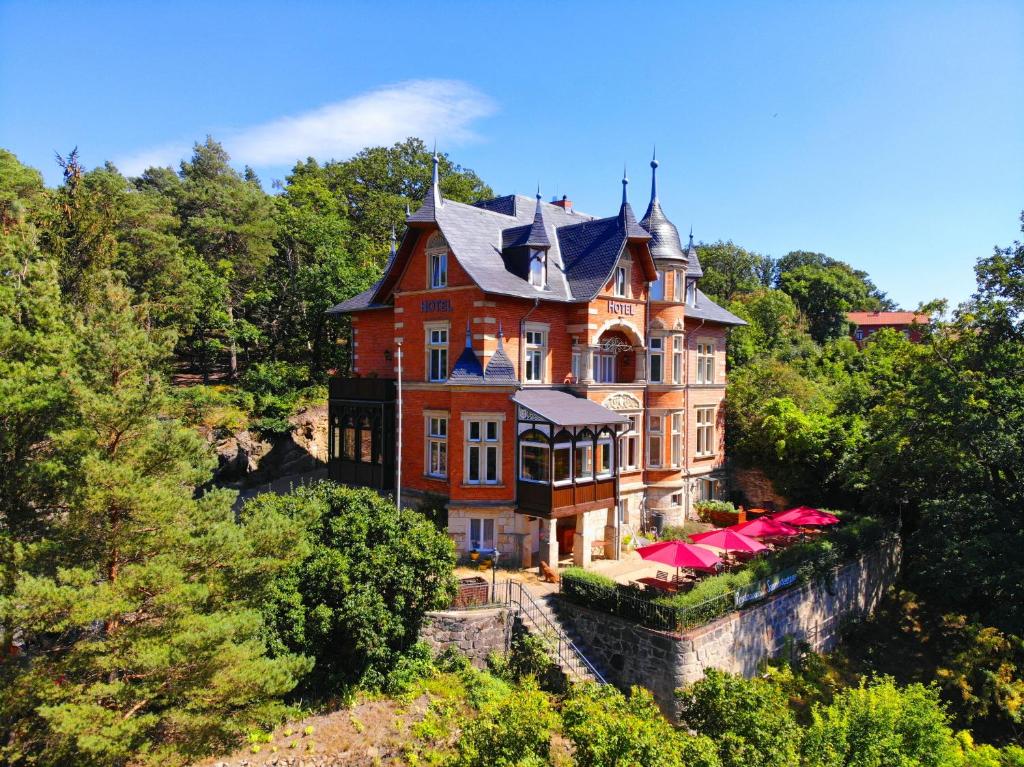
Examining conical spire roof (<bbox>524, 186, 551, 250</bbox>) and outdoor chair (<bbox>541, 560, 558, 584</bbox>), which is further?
conical spire roof (<bbox>524, 186, 551, 250</bbox>)

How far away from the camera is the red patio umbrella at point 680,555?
18.6 metres

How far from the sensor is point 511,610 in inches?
731

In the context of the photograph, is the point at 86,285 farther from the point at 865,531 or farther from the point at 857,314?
the point at 857,314

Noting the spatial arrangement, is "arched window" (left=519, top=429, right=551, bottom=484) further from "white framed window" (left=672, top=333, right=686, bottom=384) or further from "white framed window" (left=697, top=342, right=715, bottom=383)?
"white framed window" (left=697, top=342, right=715, bottom=383)

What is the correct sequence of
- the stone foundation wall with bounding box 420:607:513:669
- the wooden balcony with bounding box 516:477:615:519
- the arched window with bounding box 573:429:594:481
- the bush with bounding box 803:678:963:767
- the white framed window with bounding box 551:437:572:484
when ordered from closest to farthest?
the bush with bounding box 803:678:963:767
the stone foundation wall with bounding box 420:607:513:669
the wooden balcony with bounding box 516:477:615:519
the white framed window with bounding box 551:437:572:484
the arched window with bounding box 573:429:594:481

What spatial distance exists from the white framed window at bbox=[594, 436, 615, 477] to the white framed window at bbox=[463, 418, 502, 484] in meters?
4.26

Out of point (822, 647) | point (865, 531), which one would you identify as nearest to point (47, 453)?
point (822, 647)

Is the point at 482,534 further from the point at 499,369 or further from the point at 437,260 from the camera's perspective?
the point at 437,260

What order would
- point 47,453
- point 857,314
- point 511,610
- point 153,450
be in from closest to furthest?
point 153,450, point 47,453, point 511,610, point 857,314

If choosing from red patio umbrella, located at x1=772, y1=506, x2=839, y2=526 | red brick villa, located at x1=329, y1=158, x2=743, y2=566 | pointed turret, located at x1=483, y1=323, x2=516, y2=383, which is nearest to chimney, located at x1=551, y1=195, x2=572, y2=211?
red brick villa, located at x1=329, y1=158, x2=743, y2=566

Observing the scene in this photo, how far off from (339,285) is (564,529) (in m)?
21.5

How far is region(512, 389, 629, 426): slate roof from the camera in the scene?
21.4m

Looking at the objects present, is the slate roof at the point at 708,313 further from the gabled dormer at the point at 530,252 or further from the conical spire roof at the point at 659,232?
the gabled dormer at the point at 530,252

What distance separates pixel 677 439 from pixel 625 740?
1902cm
